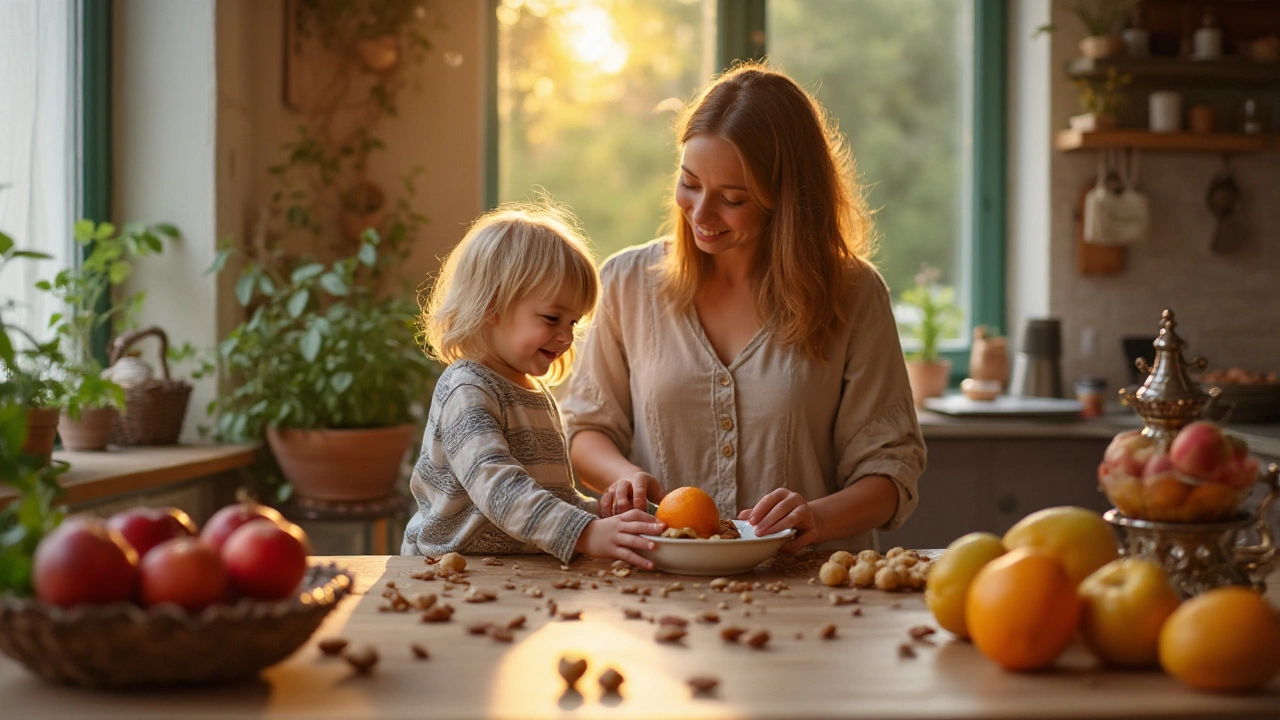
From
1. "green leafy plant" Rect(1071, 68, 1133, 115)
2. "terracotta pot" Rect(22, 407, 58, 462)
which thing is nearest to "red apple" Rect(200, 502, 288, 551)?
"terracotta pot" Rect(22, 407, 58, 462)

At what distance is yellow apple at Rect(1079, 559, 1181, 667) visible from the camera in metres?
1.08

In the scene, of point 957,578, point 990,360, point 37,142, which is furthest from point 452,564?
point 990,360

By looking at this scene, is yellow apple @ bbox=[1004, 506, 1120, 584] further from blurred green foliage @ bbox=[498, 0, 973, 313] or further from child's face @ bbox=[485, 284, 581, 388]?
blurred green foliage @ bbox=[498, 0, 973, 313]

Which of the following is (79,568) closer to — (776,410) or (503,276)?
(503,276)

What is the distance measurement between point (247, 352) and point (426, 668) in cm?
209

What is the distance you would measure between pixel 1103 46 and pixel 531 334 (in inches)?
111

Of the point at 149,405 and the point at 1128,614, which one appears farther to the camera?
the point at 149,405

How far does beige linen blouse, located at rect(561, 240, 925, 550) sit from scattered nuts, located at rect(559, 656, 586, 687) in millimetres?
1021

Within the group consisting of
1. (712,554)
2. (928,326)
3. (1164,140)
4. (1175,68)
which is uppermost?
(1175,68)

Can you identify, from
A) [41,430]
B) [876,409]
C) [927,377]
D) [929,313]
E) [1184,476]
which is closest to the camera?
[1184,476]

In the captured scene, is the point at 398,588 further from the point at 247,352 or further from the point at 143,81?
the point at 143,81

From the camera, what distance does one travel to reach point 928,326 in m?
3.91

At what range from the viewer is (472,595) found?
136 centimetres

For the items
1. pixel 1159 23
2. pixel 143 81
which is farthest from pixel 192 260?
pixel 1159 23
